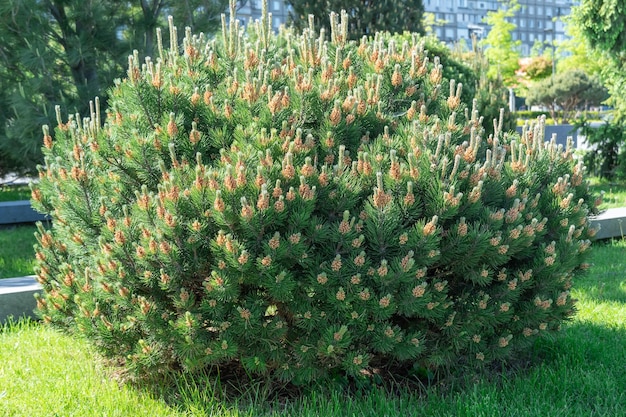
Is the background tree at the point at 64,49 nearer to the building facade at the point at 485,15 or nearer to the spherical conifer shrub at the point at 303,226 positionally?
the spherical conifer shrub at the point at 303,226

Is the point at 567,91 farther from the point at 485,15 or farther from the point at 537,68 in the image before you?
the point at 485,15

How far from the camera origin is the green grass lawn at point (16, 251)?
22.0ft

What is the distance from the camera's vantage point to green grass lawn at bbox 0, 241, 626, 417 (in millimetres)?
3217

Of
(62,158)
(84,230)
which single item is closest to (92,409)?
(84,230)

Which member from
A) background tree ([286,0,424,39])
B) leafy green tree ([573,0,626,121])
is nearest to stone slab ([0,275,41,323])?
background tree ([286,0,424,39])

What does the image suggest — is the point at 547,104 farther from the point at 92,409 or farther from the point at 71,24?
the point at 92,409

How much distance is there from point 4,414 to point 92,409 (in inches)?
18.5

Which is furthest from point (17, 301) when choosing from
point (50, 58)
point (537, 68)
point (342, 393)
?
point (537, 68)

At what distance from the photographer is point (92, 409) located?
129 inches

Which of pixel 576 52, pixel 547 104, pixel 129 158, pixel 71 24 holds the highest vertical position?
pixel 71 24

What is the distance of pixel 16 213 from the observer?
9742mm

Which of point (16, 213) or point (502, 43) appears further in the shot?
point (502, 43)

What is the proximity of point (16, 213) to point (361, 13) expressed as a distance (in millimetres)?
6223

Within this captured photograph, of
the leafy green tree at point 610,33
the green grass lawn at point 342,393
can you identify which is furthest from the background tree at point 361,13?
the green grass lawn at point 342,393
